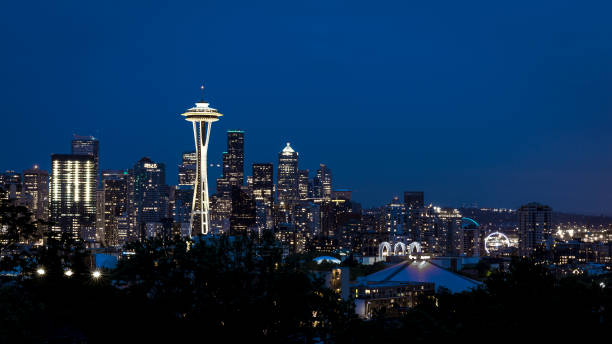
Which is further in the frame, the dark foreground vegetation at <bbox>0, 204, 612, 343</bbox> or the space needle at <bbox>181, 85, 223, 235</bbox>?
the space needle at <bbox>181, 85, 223, 235</bbox>

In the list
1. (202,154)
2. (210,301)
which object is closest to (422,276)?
(202,154)

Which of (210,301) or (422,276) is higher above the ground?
(210,301)

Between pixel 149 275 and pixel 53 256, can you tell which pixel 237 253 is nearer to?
pixel 149 275

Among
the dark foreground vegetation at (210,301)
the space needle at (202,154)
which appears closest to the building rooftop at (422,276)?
the space needle at (202,154)

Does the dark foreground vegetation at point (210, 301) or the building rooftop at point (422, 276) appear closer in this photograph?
the dark foreground vegetation at point (210, 301)

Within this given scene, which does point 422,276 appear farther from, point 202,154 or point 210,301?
point 210,301

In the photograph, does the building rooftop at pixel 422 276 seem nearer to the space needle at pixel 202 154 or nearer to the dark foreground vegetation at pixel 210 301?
the space needle at pixel 202 154

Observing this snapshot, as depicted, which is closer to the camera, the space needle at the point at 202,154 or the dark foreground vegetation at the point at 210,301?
the dark foreground vegetation at the point at 210,301

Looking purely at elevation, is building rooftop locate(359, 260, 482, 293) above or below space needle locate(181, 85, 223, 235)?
below

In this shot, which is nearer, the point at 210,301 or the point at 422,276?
the point at 210,301

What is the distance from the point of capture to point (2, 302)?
1395 cm

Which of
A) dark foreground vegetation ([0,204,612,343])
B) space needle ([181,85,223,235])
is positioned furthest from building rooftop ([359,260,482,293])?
dark foreground vegetation ([0,204,612,343])

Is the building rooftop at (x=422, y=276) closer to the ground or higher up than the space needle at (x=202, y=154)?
closer to the ground

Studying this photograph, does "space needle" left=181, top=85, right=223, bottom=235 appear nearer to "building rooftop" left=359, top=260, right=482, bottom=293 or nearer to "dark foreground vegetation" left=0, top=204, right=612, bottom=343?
"building rooftop" left=359, top=260, right=482, bottom=293
